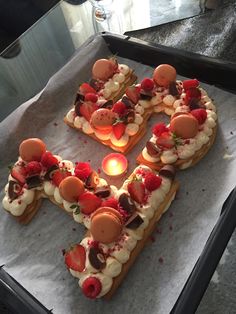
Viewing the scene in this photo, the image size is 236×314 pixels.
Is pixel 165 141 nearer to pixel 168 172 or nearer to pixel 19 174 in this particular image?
pixel 168 172

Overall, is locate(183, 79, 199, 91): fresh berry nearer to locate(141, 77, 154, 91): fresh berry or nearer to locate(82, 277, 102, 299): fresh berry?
locate(141, 77, 154, 91): fresh berry

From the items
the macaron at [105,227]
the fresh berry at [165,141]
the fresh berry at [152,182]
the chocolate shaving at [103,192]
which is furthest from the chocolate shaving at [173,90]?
the macaron at [105,227]

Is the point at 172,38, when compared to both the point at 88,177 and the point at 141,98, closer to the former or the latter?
the point at 141,98

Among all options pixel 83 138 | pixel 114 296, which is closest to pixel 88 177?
pixel 83 138

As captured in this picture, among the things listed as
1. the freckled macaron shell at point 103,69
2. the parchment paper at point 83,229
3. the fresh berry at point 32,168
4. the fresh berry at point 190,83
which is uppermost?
the freckled macaron shell at point 103,69

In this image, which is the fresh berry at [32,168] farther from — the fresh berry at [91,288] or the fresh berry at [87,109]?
the fresh berry at [91,288]

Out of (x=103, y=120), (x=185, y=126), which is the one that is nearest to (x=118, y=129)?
(x=103, y=120)
